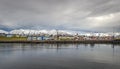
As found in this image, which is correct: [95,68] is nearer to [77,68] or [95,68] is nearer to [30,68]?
[77,68]

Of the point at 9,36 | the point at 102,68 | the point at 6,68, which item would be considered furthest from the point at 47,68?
the point at 9,36

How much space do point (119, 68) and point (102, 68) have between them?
236 cm

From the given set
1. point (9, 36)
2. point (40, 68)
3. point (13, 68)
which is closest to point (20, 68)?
point (13, 68)

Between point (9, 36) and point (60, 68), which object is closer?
point (60, 68)

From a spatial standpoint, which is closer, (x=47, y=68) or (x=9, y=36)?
(x=47, y=68)

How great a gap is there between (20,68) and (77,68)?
776cm

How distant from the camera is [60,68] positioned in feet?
69.3

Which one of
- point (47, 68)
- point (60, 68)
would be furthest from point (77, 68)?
point (47, 68)

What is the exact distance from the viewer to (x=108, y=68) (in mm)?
20938

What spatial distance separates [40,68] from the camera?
20906 mm

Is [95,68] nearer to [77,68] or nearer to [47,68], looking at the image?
[77,68]

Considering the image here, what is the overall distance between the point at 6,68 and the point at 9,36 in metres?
126

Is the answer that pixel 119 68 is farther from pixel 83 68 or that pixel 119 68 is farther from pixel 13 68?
pixel 13 68

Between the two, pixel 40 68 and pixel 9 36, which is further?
pixel 9 36
